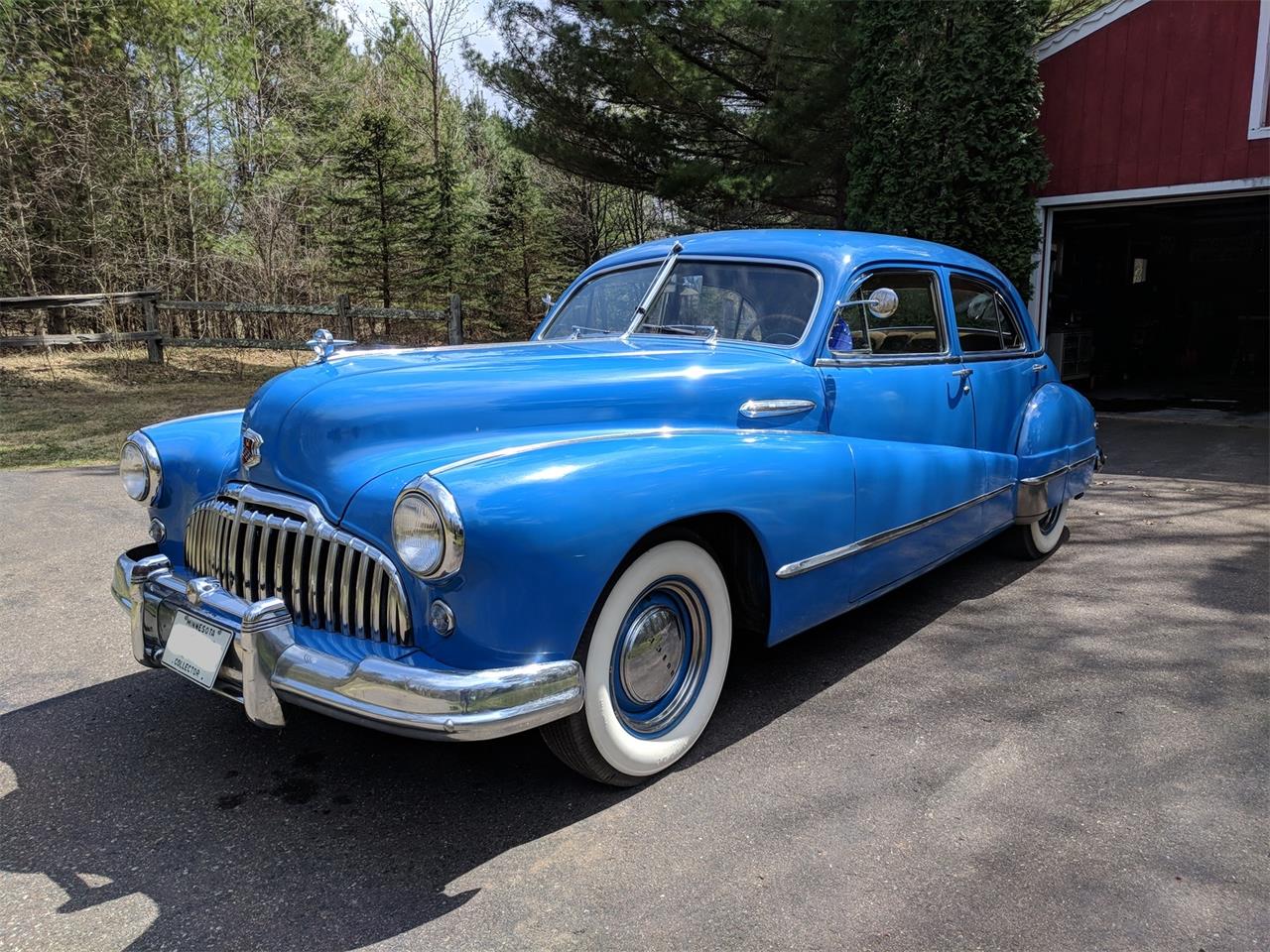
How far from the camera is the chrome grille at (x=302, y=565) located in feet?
7.54

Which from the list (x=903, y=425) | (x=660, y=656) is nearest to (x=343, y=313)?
(x=903, y=425)

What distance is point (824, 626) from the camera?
13.2 ft

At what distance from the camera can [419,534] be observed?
2164 mm

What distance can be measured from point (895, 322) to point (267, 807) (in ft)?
9.91

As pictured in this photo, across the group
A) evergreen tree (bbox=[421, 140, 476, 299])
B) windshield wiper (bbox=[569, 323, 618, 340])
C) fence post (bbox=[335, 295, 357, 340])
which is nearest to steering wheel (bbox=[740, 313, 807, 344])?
windshield wiper (bbox=[569, 323, 618, 340])

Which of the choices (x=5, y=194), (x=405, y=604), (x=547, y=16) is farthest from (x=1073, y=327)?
(x=5, y=194)

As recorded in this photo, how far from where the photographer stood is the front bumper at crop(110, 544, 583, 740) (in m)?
2.08

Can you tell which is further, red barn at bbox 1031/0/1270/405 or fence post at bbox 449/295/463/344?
fence post at bbox 449/295/463/344

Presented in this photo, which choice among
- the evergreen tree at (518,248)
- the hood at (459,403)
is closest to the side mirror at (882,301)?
the hood at (459,403)

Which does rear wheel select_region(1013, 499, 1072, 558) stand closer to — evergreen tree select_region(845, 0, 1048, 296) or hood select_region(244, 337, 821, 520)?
hood select_region(244, 337, 821, 520)

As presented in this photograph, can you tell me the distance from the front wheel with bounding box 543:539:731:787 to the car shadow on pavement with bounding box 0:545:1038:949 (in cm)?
14

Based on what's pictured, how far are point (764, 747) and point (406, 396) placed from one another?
1609 millimetres

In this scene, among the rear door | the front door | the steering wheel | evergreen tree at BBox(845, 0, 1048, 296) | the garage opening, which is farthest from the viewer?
the garage opening

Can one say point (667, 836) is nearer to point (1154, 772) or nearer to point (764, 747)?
point (764, 747)
